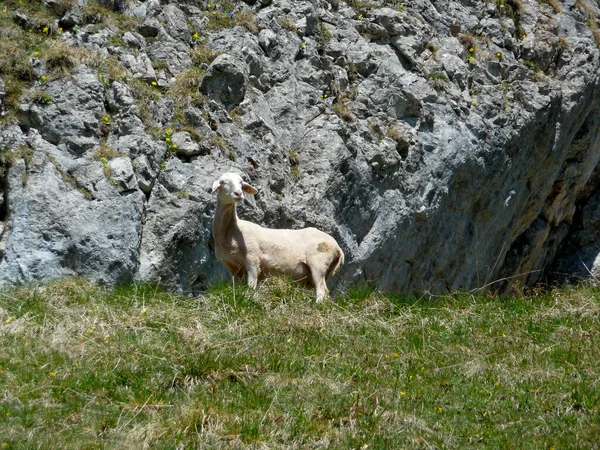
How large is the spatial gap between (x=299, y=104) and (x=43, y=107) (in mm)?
5336

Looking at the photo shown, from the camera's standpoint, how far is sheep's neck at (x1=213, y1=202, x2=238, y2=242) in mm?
11695

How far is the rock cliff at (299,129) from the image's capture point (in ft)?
41.5

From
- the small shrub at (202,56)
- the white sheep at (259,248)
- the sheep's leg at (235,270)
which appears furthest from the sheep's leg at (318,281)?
the small shrub at (202,56)

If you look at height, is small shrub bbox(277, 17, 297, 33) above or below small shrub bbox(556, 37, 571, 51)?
below

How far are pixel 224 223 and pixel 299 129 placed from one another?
5.09 m

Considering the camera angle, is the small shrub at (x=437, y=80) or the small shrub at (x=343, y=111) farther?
the small shrub at (x=437, y=80)

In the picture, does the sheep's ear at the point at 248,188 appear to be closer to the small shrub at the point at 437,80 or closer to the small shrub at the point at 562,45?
the small shrub at the point at 437,80

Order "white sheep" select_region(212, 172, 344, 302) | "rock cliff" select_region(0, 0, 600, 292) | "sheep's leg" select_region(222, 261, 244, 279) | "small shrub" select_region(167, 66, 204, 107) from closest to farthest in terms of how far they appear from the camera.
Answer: "white sheep" select_region(212, 172, 344, 302)
"sheep's leg" select_region(222, 261, 244, 279)
"rock cliff" select_region(0, 0, 600, 292)
"small shrub" select_region(167, 66, 204, 107)

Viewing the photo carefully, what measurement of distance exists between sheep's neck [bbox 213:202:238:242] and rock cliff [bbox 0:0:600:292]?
1.45 m

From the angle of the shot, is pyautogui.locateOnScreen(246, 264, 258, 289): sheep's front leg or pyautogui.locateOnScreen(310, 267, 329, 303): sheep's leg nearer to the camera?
pyautogui.locateOnScreen(246, 264, 258, 289): sheep's front leg

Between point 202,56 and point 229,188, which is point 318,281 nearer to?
point 229,188

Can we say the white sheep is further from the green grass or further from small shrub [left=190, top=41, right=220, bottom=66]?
small shrub [left=190, top=41, right=220, bottom=66]

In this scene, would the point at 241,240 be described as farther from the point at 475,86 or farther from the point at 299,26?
the point at 475,86

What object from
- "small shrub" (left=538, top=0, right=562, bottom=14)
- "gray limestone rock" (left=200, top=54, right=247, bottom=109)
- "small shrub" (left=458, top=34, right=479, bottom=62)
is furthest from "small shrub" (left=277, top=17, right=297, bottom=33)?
"small shrub" (left=538, top=0, right=562, bottom=14)
